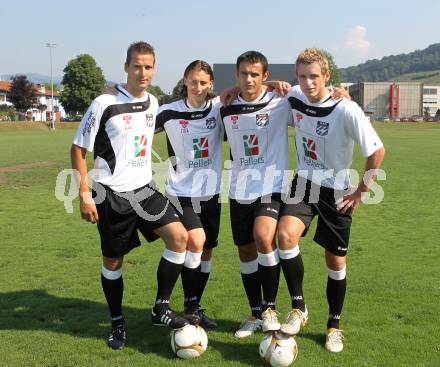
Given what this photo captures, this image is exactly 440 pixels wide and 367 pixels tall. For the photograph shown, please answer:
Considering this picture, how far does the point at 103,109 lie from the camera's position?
444 cm

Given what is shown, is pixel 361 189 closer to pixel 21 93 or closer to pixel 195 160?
pixel 195 160

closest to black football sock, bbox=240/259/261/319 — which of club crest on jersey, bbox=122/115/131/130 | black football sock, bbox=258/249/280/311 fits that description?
black football sock, bbox=258/249/280/311

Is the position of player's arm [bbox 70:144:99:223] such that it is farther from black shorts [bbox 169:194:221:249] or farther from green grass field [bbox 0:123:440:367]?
green grass field [bbox 0:123:440:367]

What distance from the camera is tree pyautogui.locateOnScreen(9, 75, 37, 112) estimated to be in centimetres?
8625

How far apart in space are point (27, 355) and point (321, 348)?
242cm

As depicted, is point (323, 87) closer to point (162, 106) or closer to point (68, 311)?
point (162, 106)

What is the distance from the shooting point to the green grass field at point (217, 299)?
4.25m

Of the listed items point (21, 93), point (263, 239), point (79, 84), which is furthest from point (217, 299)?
point (21, 93)

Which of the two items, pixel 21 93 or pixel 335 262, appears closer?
pixel 335 262

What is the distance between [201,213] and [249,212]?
496 mm

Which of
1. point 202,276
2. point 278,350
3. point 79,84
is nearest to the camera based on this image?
point 278,350

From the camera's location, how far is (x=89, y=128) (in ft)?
14.5

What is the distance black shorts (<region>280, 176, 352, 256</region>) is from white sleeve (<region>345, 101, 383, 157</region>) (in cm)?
48

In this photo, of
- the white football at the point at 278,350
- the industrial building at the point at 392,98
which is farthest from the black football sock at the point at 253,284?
the industrial building at the point at 392,98
